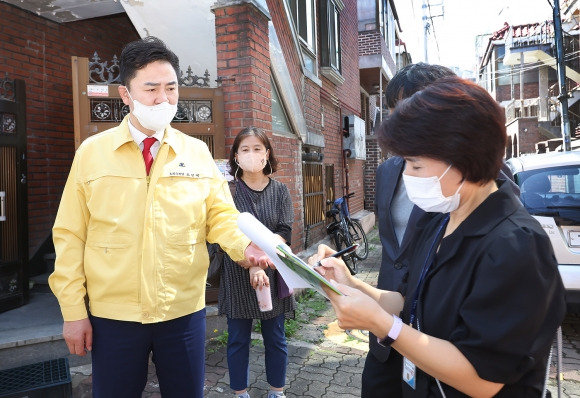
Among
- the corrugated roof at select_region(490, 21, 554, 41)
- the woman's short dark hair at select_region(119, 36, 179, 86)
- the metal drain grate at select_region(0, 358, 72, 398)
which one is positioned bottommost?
the metal drain grate at select_region(0, 358, 72, 398)

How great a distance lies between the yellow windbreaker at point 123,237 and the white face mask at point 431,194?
112 centimetres

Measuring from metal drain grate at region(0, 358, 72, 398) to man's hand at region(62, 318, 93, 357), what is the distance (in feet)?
3.87

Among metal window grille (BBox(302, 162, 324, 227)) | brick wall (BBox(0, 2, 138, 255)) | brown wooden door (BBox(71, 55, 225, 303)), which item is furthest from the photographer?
metal window grille (BBox(302, 162, 324, 227))

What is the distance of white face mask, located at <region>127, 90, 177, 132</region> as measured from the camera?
2.10m

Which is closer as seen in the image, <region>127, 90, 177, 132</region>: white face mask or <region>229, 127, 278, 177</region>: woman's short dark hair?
<region>127, 90, 177, 132</region>: white face mask

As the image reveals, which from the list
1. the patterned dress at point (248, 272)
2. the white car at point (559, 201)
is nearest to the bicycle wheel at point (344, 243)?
the white car at point (559, 201)

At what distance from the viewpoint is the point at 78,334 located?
1.91m

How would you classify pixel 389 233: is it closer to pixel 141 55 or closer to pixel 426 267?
pixel 426 267

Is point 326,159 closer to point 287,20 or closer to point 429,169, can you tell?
point 287,20

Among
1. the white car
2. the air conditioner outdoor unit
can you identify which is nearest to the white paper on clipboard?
the white car

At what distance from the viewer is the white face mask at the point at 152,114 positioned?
210cm

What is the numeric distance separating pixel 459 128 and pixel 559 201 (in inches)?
152

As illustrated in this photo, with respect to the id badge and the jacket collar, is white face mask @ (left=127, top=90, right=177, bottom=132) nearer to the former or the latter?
the jacket collar

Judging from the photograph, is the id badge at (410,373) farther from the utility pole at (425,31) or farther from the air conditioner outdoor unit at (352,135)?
the utility pole at (425,31)
